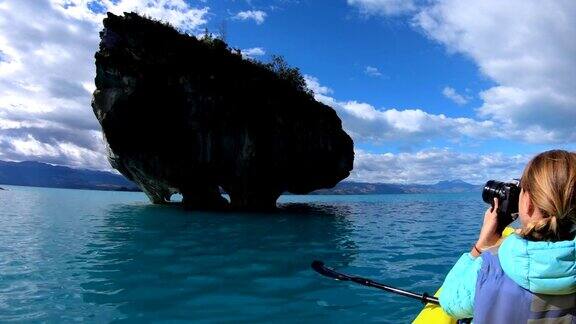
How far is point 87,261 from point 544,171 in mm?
13815

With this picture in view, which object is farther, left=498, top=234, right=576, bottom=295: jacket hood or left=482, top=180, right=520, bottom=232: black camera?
left=482, top=180, right=520, bottom=232: black camera

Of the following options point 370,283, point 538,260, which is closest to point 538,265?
point 538,260

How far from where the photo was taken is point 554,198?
7.84ft

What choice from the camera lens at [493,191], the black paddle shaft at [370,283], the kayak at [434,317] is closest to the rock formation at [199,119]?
the black paddle shaft at [370,283]

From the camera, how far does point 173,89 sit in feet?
123

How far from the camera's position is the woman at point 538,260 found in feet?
7.66

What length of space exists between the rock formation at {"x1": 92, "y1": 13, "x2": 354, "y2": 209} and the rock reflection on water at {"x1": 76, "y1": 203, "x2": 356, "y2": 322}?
17.1 meters

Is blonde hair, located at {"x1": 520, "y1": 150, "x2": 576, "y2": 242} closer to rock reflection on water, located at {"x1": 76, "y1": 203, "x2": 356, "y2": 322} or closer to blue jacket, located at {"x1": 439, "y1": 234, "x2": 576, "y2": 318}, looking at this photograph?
blue jacket, located at {"x1": 439, "y1": 234, "x2": 576, "y2": 318}

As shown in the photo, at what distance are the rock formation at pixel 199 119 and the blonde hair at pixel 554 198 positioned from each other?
3639 cm

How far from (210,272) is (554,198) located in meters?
10.8

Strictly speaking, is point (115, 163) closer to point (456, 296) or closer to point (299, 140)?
point (299, 140)

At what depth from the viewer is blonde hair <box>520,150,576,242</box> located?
2.38 meters

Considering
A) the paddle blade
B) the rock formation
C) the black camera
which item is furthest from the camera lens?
the rock formation

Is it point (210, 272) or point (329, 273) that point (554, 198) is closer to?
point (329, 273)
